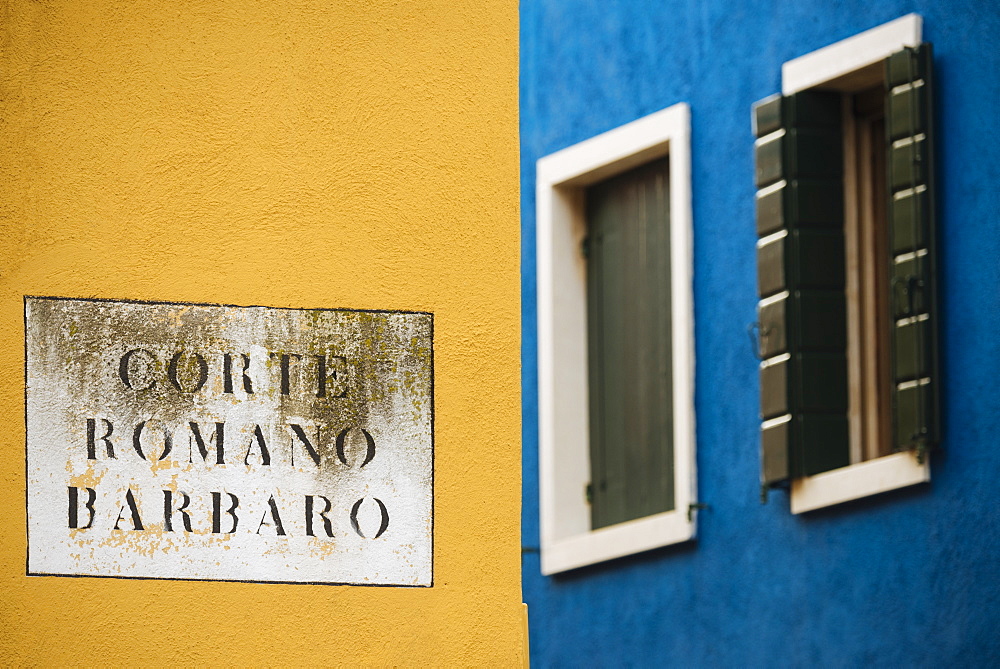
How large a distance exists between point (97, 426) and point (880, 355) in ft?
16.3

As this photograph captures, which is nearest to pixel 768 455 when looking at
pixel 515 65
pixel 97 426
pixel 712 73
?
pixel 712 73

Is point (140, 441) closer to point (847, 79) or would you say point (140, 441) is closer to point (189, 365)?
point (189, 365)

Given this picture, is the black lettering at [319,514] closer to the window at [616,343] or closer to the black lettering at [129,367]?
the black lettering at [129,367]

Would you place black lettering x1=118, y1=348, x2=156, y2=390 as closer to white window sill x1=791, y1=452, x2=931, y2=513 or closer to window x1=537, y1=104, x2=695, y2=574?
white window sill x1=791, y1=452, x2=931, y2=513

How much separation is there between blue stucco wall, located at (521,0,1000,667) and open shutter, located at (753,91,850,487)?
0.30 metres

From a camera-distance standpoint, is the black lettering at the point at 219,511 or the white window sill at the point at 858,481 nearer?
the black lettering at the point at 219,511

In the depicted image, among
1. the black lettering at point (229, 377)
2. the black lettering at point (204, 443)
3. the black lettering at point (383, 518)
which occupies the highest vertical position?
the black lettering at point (229, 377)

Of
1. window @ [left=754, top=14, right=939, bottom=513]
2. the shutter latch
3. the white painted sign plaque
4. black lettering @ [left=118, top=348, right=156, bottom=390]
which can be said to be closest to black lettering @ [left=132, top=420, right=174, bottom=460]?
the white painted sign plaque

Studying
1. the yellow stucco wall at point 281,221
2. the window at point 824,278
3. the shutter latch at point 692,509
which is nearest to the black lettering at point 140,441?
the yellow stucco wall at point 281,221

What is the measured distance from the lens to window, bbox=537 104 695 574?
392 inches

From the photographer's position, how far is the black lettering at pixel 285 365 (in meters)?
5.18

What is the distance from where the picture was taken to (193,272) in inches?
202

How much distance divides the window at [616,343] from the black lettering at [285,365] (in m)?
4.90

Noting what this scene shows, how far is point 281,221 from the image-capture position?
5195 mm
